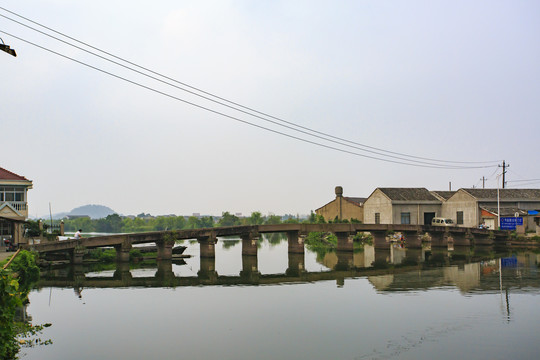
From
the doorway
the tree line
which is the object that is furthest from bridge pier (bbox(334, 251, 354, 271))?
the tree line

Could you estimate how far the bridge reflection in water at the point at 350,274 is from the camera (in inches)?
1230

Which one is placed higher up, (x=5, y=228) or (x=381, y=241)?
(x=5, y=228)

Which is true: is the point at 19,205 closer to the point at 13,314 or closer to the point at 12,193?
the point at 12,193

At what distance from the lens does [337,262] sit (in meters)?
46.2

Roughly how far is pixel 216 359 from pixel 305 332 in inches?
184

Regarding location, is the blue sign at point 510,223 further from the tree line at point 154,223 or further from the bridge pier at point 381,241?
the tree line at point 154,223

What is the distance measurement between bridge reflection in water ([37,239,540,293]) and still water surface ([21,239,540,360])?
14 cm

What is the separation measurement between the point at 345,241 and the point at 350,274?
18.5 m

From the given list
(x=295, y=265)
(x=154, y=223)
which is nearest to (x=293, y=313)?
(x=295, y=265)

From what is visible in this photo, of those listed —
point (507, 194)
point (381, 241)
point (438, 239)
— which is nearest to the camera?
point (381, 241)

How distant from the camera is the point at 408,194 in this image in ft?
239

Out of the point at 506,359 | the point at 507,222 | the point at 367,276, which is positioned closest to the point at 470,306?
the point at 506,359

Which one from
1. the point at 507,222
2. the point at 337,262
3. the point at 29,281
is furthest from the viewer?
the point at 507,222

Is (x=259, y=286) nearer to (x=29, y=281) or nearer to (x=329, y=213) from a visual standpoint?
(x=29, y=281)
